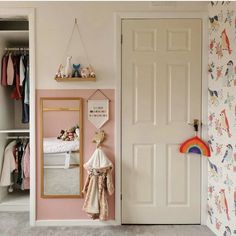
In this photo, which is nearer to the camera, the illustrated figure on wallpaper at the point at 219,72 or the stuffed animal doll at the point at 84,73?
the illustrated figure on wallpaper at the point at 219,72

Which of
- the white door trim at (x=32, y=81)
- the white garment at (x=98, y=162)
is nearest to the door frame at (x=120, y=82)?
the white garment at (x=98, y=162)

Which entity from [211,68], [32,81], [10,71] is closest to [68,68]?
A: [32,81]

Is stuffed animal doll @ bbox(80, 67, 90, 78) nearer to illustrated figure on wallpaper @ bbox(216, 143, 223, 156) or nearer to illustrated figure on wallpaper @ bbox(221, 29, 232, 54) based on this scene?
illustrated figure on wallpaper @ bbox(221, 29, 232, 54)

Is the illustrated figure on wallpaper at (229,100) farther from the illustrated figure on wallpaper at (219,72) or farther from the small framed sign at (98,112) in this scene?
the small framed sign at (98,112)

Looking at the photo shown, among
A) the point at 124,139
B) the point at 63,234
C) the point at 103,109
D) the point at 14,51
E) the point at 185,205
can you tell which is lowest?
the point at 63,234

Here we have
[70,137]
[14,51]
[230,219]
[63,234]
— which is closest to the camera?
[230,219]

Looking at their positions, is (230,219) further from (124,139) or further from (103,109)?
(103,109)

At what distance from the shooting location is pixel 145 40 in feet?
8.92

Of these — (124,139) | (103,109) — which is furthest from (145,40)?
(124,139)

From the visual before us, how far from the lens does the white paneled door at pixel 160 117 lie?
272cm

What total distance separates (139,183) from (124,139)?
0.47 m

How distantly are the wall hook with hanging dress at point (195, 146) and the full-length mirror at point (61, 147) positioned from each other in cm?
103

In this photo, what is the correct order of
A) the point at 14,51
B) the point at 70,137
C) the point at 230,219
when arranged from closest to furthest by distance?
1. the point at 230,219
2. the point at 70,137
3. the point at 14,51

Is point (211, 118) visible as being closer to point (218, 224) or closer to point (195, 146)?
point (195, 146)
